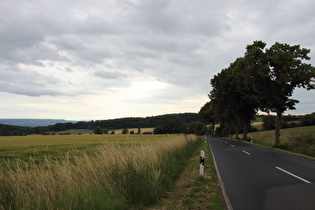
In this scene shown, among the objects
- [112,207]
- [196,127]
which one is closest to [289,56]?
[112,207]

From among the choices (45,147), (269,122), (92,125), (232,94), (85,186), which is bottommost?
(45,147)

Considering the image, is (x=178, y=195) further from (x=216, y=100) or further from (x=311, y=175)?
(x=216, y=100)

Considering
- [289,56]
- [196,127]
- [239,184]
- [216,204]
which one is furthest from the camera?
[196,127]

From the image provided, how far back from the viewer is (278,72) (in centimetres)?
1955

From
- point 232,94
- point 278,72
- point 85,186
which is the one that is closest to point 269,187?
point 85,186

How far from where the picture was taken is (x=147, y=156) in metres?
8.05

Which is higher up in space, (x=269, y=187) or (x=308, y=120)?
(x=308, y=120)

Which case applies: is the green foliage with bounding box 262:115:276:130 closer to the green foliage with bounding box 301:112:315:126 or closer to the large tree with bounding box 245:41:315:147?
the green foliage with bounding box 301:112:315:126

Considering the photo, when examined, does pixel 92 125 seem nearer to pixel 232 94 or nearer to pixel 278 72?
pixel 232 94

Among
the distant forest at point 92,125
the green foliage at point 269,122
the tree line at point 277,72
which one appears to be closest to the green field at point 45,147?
the tree line at point 277,72

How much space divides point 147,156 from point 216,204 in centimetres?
354

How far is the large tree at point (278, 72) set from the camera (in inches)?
719

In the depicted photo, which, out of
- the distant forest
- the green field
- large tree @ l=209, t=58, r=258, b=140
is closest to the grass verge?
the green field

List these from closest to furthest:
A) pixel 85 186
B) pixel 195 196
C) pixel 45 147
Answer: pixel 85 186 → pixel 195 196 → pixel 45 147
